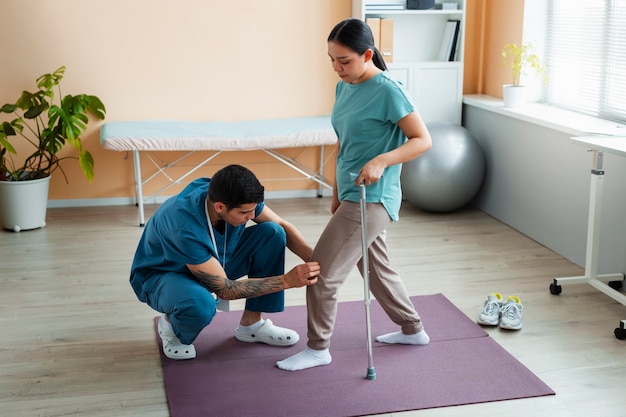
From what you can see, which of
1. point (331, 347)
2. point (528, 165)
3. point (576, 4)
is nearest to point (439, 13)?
point (576, 4)

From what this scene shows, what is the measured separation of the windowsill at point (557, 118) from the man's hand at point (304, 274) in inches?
65.9

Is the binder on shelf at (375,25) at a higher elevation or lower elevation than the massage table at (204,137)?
higher

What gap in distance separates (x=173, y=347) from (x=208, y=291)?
320 mm

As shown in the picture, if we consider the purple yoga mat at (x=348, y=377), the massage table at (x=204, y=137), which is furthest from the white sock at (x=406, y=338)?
the massage table at (x=204, y=137)

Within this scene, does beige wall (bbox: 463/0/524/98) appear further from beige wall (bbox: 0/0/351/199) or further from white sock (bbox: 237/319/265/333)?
white sock (bbox: 237/319/265/333)

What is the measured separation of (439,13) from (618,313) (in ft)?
8.22

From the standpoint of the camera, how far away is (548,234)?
14.5 ft

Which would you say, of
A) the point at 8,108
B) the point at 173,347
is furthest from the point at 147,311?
the point at 8,108

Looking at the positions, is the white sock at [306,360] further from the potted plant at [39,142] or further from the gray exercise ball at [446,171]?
the potted plant at [39,142]

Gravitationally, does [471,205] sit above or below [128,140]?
below

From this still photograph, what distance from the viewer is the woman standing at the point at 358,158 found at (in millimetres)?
2660

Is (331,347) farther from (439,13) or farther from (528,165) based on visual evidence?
(439,13)

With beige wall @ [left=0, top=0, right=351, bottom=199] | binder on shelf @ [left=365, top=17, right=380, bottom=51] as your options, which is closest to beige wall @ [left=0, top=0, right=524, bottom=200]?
beige wall @ [left=0, top=0, right=351, bottom=199]

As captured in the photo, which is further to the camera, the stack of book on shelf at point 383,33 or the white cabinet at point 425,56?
the white cabinet at point 425,56
